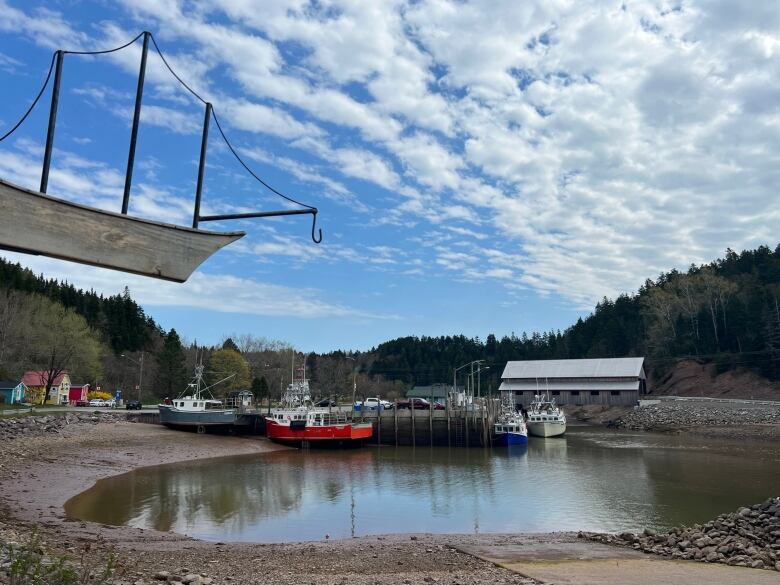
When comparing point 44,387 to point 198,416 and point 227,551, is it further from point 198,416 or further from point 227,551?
point 227,551

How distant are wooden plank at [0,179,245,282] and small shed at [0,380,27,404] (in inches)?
2714

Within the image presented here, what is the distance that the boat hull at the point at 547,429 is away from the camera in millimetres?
64188

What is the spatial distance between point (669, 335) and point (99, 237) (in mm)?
120825

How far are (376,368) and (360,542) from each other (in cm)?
13661

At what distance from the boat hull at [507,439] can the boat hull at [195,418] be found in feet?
84.1

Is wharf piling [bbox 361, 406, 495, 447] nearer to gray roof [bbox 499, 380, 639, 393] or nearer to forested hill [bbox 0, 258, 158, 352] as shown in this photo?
gray roof [bbox 499, 380, 639, 393]

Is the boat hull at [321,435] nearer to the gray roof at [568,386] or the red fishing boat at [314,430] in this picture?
the red fishing boat at [314,430]

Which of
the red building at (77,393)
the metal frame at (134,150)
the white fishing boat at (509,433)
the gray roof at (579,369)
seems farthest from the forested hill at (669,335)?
the metal frame at (134,150)

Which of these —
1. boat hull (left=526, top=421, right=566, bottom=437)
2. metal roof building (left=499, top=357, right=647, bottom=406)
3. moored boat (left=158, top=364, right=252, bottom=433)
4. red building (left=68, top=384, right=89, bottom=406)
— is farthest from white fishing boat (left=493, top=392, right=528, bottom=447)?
red building (left=68, top=384, right=89, bottom=406)

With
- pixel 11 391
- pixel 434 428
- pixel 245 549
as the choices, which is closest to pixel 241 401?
pixel 434 428

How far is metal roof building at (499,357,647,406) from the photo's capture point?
9312 centimetres

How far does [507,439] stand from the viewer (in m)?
56.1

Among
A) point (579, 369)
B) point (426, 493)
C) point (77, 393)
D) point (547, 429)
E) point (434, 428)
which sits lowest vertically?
point (426, 493)

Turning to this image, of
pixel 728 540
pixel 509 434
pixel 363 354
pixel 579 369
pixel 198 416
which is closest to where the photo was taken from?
pixel 728 540
